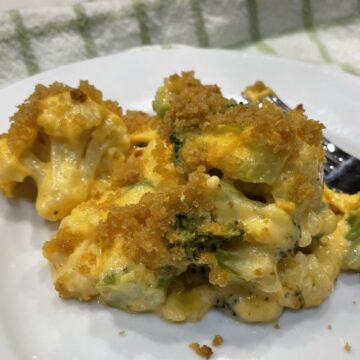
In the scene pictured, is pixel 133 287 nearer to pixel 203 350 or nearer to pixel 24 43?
pixel 203 350

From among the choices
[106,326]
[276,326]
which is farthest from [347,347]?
[106,326]

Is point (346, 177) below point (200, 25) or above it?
below

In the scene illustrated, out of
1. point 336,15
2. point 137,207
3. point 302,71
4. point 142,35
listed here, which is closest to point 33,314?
point 137,207

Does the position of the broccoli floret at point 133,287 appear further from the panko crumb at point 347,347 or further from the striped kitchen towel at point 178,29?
the striped kitchen towel at point 178,29

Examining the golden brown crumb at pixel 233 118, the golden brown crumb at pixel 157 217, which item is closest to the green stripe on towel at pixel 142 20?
the golden brown crumb at pixel 233 118

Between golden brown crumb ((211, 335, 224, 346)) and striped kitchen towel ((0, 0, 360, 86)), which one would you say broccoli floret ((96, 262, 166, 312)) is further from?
striped kitchen towel ((0, 0, 360, 86))

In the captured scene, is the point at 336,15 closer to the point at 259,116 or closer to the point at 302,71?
the point at 302,71

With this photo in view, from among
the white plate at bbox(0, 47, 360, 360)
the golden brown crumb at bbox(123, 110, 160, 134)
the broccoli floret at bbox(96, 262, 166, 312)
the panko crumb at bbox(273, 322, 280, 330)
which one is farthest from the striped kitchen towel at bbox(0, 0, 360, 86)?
the panko crumb at bbox(273, 322, 280, 330)
